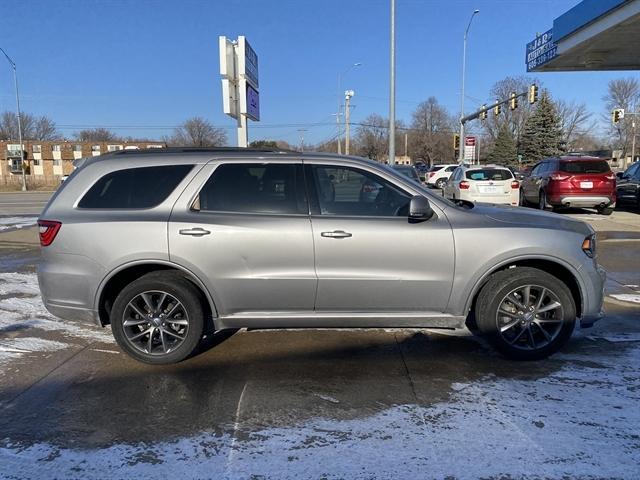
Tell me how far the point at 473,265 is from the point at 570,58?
22659 millimetres

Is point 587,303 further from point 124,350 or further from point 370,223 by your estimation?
point 124,350

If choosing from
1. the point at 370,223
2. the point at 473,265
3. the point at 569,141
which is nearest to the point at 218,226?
the point at 370,223

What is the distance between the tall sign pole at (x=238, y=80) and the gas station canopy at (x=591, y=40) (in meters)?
12.2

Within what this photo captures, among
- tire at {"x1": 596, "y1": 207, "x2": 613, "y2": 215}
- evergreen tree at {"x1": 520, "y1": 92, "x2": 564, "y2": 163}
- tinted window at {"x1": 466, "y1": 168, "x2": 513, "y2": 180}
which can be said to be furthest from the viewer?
evergreen tree at {"x1": 520, "y1": 92, "x2": 564, "y2": 163}

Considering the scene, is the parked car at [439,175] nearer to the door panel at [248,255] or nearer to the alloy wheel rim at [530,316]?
the alloy wheel rim at [530,316]

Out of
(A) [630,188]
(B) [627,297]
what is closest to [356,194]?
(B) [627,297]

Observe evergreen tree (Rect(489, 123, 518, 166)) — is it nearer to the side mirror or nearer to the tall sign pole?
the tall sign pole

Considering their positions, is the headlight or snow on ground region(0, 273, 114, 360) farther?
snow on ground region(0, 273, 114, 360)

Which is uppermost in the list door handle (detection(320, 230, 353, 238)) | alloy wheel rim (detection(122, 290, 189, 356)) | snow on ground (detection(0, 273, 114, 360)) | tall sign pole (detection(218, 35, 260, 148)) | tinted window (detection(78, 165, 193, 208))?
tall sign pole (detection(218, 35, 260, 148))

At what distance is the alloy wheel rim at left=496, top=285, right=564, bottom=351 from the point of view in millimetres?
4203

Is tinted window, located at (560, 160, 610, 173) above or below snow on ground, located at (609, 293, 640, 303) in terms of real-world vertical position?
above

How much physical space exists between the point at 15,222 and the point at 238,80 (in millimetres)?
9234

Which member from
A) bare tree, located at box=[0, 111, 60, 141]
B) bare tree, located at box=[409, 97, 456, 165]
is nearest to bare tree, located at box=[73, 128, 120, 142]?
bare tree, located at box=[0, 111, 60, 141]

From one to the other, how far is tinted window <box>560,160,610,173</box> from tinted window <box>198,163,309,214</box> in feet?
42.0
